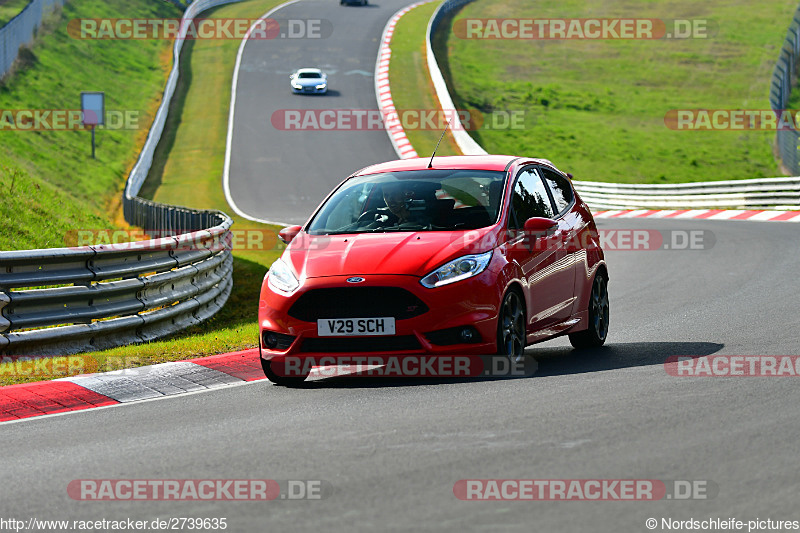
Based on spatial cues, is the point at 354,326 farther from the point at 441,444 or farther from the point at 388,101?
the point at 388,101

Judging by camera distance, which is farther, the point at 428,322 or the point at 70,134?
the point at 70,134

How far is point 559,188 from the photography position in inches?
415

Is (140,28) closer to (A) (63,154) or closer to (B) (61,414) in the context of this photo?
(A) (63,154)

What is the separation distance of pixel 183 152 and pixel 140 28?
23.7m

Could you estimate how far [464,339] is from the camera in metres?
8.34

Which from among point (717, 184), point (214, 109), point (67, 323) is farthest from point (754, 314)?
point (214, 109)

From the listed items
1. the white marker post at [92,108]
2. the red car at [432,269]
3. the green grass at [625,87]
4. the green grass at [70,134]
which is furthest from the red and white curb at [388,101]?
the red car at [432,269]

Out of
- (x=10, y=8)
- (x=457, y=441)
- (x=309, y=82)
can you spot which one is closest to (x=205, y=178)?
(x=309, y=82)

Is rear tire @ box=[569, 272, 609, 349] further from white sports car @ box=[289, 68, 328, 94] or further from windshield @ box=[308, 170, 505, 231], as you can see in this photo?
white sports car @ box=[289, 68, 328, 94]

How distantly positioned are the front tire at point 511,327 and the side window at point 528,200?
26.9 inches

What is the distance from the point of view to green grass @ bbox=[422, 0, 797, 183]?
149ft

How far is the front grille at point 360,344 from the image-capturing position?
830 cm

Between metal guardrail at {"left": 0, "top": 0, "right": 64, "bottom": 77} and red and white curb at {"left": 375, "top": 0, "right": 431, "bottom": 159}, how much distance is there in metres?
15.0

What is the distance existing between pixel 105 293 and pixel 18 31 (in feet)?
135
